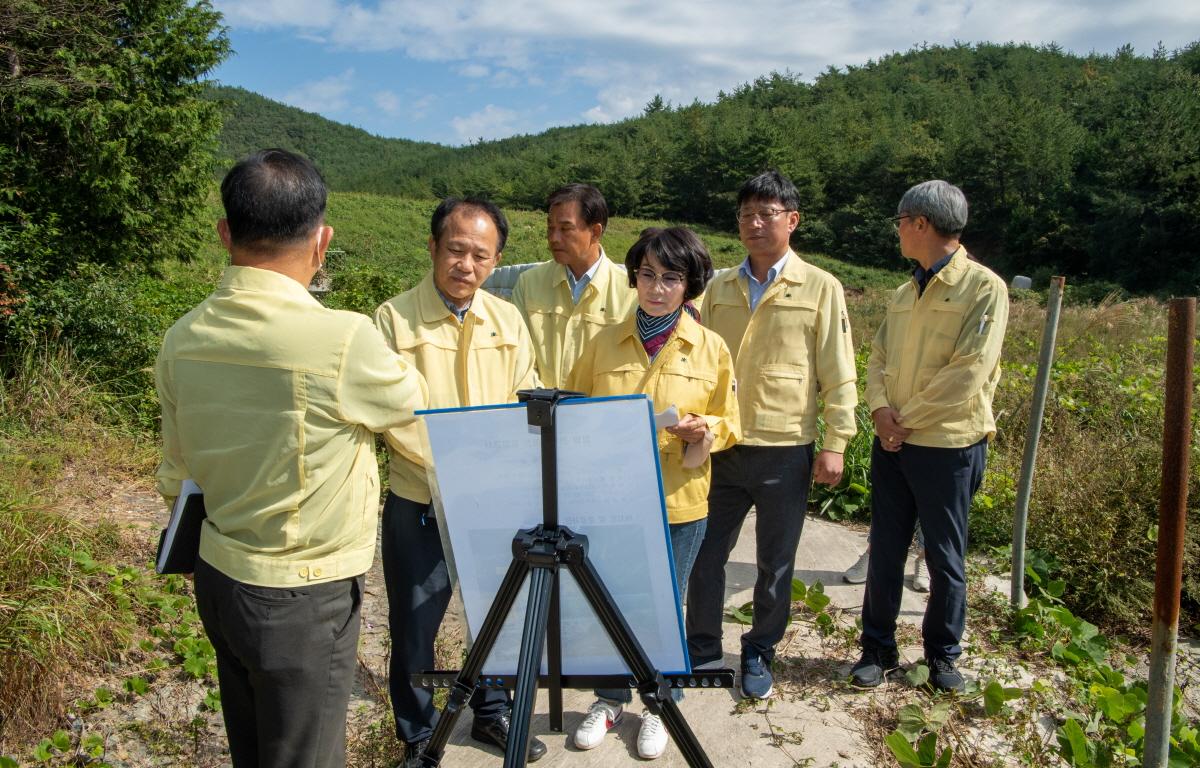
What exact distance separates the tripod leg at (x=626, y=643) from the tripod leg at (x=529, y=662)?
62mm

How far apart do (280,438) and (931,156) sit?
5907cm

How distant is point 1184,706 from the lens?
10.4ft

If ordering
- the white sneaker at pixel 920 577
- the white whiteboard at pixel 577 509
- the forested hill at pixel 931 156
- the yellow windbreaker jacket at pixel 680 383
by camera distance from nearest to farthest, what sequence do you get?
the white whiteboard at pixel 577 509
the yellow windbreaker jacket at pixel 680 383
the white sneaker at pixel 920 577
the forested hill at pixel 931 156

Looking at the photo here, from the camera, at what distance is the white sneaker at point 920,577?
3.94 meters

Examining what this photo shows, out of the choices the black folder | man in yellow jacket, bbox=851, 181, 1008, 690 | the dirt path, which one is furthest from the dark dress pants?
the black folder

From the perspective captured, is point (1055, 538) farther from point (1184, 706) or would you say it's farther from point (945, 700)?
point (945, 700)

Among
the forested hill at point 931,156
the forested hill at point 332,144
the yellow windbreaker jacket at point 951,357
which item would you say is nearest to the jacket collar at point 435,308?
the yellow windbreaker jacket at point 951,357

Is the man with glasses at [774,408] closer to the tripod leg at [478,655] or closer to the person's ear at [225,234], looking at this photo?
the tripod leg at [478,655]

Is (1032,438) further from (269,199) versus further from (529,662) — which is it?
(269,199)

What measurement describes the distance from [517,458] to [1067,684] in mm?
2711

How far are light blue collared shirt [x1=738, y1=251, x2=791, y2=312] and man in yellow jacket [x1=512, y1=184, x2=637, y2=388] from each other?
0.62 m

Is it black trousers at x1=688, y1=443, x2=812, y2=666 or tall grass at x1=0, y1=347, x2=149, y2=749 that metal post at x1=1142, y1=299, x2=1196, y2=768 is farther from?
tall grass at x1=0, y1=347, x2=149, y2=749

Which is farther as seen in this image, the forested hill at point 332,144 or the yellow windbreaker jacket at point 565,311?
the forested hill at point 332,144

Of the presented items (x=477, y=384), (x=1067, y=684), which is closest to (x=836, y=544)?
(x=1067, y=684)
